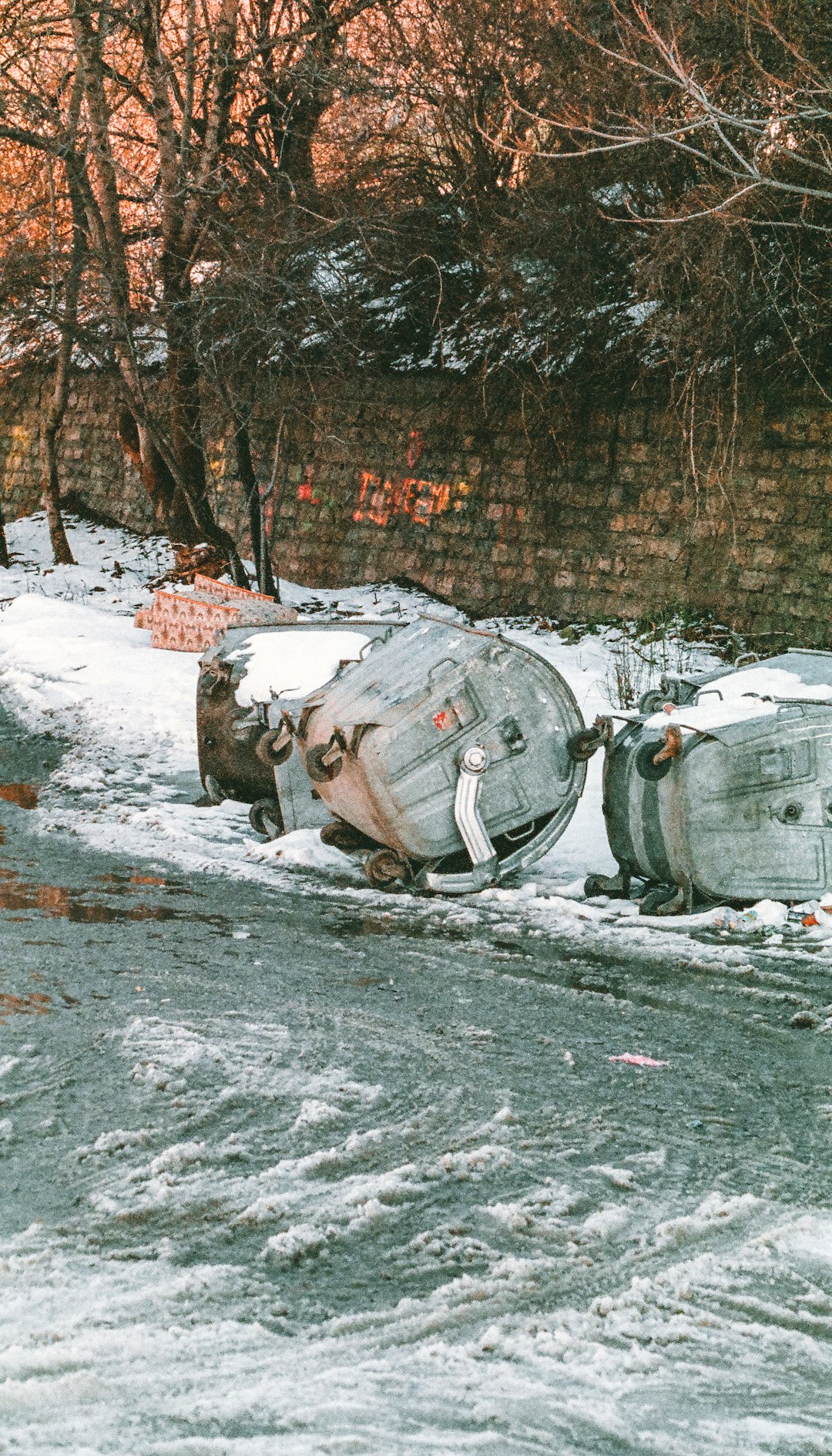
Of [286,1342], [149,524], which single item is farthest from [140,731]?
[149,524]

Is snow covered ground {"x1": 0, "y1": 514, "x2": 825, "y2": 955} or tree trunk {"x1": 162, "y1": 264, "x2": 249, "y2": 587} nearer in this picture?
snow covered ground {"x1": 0, "y1": 514, "x2": 825, "y2": 955}

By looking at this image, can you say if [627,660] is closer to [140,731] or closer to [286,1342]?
[140,731]

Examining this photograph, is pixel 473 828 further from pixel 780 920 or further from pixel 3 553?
pixel 3 553

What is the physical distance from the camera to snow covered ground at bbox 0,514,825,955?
7.05 metres

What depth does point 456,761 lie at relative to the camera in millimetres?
6676

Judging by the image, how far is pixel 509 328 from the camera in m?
15.6

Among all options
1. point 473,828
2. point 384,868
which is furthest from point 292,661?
point 473,828

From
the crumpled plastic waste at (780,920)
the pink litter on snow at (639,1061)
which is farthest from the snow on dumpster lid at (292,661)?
the pink litter on snow at (639,1061)

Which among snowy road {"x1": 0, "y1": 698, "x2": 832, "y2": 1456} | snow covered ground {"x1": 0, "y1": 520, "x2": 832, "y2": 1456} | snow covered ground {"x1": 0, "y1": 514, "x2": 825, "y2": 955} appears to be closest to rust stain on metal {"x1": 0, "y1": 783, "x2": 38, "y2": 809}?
snow covered ground {"x1": 0, "y1": 514, "x2": 825, "y2": 955}

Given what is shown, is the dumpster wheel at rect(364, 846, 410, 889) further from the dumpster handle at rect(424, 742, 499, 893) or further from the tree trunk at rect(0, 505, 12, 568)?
the tree trunk at rect(0, 505, 12, 568)

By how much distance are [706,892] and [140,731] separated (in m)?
5.32

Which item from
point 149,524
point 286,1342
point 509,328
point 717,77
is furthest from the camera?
point 149,524

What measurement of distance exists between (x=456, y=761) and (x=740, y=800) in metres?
1.38

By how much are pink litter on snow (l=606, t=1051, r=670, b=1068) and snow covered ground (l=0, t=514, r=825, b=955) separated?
1555 mm
